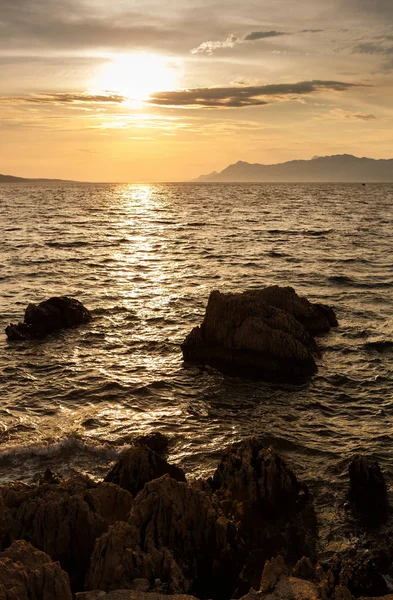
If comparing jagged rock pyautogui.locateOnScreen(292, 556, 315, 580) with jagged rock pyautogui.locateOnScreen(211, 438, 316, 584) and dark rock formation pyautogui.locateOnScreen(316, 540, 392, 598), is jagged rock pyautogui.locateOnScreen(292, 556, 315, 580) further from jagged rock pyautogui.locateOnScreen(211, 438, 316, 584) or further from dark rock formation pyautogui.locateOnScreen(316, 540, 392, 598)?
jagged rock pyautogui.locateOnScreen(211, 438, 316, 584)

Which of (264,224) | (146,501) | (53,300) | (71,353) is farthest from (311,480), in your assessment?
(264,224)

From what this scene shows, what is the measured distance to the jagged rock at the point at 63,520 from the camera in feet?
33.7

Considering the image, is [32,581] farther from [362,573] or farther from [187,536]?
[362,573]

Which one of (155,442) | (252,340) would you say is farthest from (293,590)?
(252,340)

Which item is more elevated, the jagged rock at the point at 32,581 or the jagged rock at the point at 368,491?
the jagged rock at the point at 32,581

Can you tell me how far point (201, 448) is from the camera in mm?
16625

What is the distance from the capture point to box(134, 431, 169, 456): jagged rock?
16.2 metres

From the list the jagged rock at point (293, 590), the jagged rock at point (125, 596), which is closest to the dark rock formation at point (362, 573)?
the jagged rock at point (293, 590)

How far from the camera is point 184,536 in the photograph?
10523mm

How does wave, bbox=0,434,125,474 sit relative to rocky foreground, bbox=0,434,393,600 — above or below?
below

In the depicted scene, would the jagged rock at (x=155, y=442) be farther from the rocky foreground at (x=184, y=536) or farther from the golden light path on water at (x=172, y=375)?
the rocky foreground at (x=184, y=536)

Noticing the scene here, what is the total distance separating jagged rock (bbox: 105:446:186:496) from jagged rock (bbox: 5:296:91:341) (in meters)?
15.1

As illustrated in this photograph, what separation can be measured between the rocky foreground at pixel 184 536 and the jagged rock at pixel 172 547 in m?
0.02

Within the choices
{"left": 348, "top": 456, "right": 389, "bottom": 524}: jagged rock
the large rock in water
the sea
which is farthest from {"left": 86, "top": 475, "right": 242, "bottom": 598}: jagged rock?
the large rock in water
